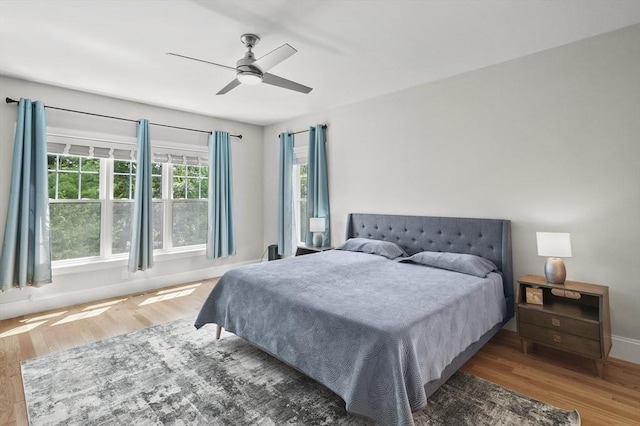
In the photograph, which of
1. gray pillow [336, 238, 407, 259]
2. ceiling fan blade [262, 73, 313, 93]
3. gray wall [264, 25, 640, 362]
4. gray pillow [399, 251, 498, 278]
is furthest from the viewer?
gray pillow [336, 238, 407, 259]

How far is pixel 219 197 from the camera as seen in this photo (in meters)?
5.25

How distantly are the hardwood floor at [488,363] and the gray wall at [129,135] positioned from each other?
235 mm

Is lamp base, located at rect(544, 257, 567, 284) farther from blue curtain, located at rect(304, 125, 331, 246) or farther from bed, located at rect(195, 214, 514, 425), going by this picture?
blue curtain, located at rect(304, 125, 331, 246)

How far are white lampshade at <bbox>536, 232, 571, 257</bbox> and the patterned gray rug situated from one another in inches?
45.6

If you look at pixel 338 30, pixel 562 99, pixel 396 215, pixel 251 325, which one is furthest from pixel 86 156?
pixel 562 99

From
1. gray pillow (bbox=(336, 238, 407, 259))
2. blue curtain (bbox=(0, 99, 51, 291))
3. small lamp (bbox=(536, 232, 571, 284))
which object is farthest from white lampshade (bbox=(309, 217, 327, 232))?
blue curtain (bbox=(0, 99, 51, 291))

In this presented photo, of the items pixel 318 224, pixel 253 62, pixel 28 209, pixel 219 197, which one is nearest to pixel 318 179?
pixel 318 224

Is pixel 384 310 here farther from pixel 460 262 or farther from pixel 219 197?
pixel 219 197

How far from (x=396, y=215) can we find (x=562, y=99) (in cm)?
201

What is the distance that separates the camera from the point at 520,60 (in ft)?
10.2

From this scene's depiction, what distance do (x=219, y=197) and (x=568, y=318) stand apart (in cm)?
468

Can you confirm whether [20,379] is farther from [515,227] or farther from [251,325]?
[515,227]

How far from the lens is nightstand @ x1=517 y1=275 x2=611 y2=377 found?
238cm

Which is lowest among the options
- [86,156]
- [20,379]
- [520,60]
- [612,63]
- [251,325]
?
[20,379]
